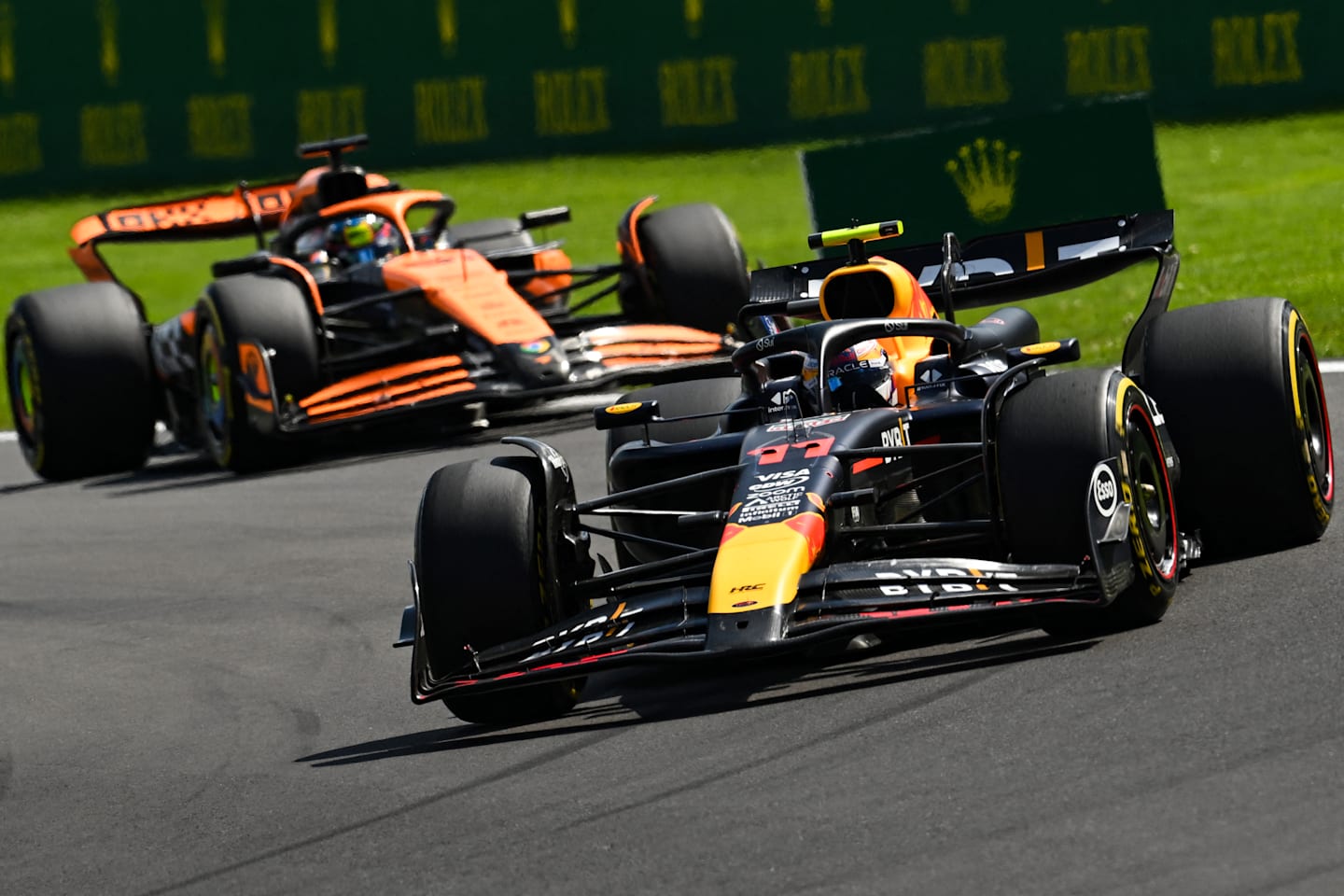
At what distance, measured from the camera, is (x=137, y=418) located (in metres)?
14.4

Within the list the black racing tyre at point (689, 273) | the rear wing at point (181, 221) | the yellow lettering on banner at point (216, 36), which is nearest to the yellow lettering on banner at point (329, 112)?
the yellow lettering on banner at point (216, 36)

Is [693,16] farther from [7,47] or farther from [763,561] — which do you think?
[763,561]

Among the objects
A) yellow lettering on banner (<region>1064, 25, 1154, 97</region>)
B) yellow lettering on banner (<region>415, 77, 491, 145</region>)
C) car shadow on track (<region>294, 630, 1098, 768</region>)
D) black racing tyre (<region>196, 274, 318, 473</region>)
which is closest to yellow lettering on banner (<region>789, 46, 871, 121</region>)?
yellow lettering on banner (<region>1064, 25, 1154, 97</region>)

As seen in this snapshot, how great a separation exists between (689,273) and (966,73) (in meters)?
11.6

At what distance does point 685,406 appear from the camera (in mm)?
8234

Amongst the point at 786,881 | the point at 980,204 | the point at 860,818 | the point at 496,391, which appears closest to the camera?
the point at 786,881

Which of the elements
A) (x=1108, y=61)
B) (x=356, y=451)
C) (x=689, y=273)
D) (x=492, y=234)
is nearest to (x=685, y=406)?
(x=356, y=451)

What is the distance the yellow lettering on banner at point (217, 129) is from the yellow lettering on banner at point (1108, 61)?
10188 mm

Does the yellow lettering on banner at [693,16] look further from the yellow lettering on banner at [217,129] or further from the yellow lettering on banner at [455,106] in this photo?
the yellow lettering on banner at [217,129]

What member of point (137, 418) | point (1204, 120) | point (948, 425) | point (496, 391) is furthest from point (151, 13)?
point (948, 425)

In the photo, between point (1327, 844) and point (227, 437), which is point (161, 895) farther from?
point (227, 437)

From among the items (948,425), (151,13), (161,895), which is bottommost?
(161,895)

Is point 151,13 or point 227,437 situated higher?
point 151,13

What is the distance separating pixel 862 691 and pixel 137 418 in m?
9.17
